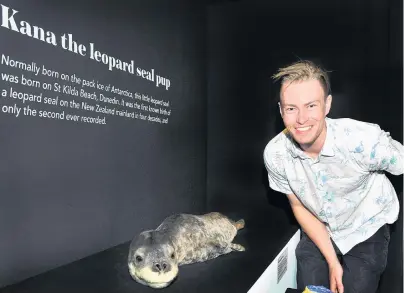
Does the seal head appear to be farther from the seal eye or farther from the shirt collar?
the shirt collar

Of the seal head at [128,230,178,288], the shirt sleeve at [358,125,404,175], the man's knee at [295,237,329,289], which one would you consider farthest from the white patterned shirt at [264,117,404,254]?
the seal head at [128,230,178,288]

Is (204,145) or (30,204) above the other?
(204,145)

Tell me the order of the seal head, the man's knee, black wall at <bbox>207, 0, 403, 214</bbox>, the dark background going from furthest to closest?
black wall at <bbox>207, 0, 403, 214</bbox>
the man's knee
the dark background
the seal head

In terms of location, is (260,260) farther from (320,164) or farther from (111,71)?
(111,71)

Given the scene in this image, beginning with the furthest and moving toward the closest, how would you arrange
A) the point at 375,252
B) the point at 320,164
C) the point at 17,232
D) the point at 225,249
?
the point at 225,249 < the point at 375,252 < the point at 320,164 < the point at 17,232

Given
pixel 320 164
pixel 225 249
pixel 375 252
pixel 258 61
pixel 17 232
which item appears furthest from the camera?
pixel 258 61

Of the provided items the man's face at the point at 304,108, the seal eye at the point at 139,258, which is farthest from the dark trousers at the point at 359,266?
the seal eye at the point at 139,258

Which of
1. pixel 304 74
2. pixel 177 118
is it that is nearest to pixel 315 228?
pixel 304 74

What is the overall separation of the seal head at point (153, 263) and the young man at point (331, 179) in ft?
1.85

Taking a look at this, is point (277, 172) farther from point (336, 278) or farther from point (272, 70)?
point (272, 70)

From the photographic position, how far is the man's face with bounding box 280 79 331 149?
1327mm

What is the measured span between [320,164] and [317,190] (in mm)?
113

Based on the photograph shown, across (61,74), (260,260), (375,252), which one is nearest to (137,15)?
(61,74)

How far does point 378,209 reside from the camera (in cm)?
153
